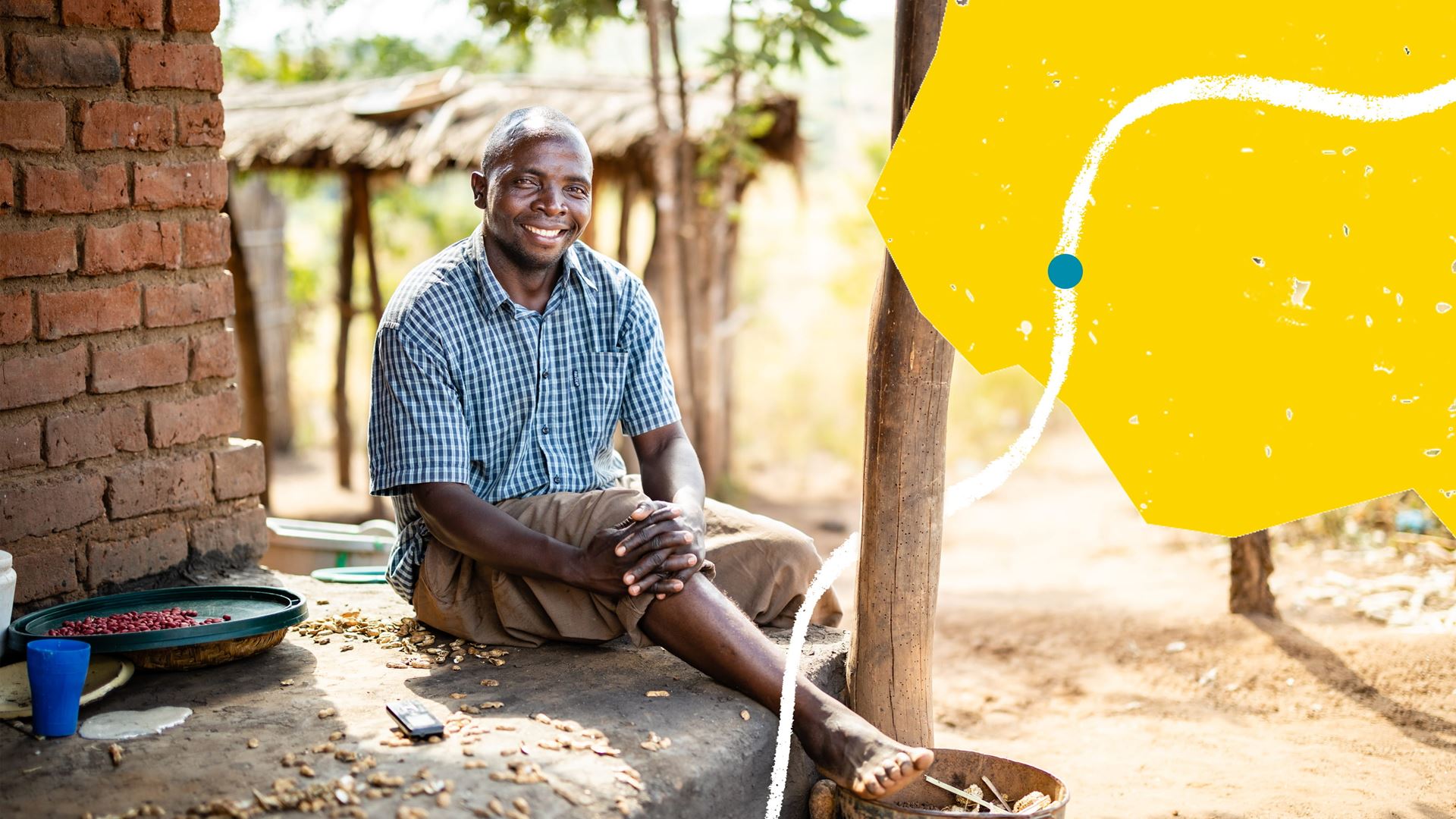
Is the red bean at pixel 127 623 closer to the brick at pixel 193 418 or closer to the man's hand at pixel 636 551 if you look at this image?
the brick at pixel 193 418

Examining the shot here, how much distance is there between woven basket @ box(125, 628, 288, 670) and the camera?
2.68 metres

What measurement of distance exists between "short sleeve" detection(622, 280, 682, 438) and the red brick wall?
1.10 meters

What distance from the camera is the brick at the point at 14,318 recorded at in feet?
9.46

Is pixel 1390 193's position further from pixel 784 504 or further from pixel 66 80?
pixel 784 504

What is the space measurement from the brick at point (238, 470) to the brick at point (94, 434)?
229 millimetres

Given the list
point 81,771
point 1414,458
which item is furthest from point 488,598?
point 1414,458

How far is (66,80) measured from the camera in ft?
9.80

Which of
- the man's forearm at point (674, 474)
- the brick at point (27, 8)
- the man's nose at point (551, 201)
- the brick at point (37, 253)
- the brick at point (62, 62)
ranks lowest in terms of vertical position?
the man's forearm at point (674, 474)

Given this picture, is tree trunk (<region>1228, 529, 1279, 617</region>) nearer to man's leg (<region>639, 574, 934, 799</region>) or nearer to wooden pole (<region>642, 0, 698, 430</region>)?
man's leg (<region>639, 574, 934, 799</region>)

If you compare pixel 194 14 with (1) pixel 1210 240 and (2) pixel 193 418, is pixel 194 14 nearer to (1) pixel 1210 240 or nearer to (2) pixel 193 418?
(2) pixel 193 418

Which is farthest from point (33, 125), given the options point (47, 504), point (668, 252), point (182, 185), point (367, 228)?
point (367, 228)

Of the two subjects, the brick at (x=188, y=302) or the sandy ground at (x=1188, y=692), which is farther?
the sandy ground at (x=1188, y=692)

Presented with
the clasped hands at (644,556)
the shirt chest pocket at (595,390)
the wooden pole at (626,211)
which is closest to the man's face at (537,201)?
the shirt chest pocket at (595,390)

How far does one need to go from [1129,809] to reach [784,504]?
527 centimetres
